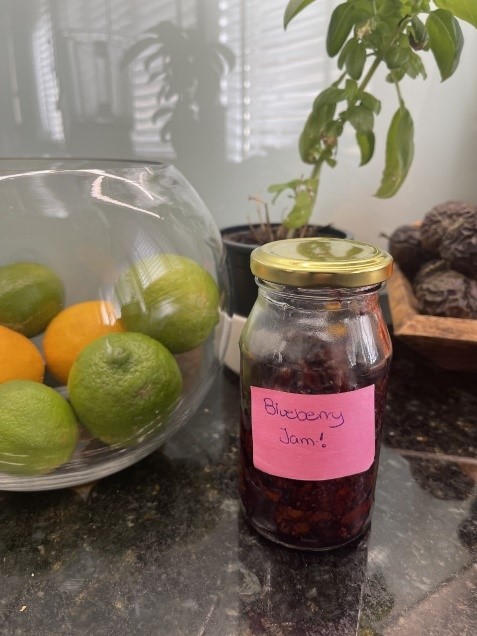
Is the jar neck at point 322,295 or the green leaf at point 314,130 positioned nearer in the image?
the jar neck at point 322,295

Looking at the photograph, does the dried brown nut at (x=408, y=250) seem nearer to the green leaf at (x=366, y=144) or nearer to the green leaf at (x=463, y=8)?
the green leaf at (x=366, y=144)

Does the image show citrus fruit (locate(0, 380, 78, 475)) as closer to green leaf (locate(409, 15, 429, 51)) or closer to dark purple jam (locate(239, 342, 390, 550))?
dark purple jam (locate(239, 342, 390, 550))

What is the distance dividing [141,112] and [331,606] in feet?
2.11

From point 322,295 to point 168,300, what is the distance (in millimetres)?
157

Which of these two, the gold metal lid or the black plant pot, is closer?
the gold metal lid

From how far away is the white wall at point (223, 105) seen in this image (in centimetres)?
68

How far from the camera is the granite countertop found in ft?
1.16

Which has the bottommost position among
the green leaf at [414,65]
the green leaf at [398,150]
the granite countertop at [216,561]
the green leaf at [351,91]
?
the granite countertop at [216,561]

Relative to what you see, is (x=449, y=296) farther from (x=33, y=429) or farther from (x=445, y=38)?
(x=33, y=429)

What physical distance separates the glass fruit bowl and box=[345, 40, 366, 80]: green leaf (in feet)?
0.82

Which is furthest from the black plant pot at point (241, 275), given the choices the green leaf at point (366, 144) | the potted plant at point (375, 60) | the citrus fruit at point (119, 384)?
the citrus fruit at point (119, 384)

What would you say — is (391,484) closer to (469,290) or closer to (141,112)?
(469,290)

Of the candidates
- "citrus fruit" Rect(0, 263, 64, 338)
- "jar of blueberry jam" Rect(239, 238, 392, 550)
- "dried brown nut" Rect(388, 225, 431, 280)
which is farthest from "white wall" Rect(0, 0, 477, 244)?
"jar of blueberry jam" Rect(239, 238, 392, 550)

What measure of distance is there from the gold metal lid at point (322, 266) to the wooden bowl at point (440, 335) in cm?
23
